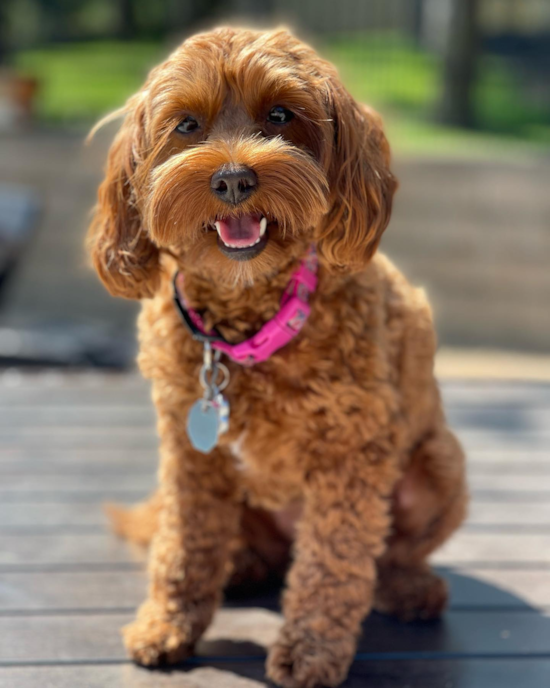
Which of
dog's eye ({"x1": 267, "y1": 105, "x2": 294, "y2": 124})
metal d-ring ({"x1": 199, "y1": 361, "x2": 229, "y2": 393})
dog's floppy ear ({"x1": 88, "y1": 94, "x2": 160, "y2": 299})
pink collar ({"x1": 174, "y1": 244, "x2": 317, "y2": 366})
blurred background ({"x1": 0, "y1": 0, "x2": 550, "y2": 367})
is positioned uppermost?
dog's eye ({"x1": 267, "y1": 105, "x2": 294, "y2": 124})

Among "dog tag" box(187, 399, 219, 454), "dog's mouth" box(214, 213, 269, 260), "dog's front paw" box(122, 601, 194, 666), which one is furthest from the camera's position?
"dog's front paw" box(122, 601, 194, 666)

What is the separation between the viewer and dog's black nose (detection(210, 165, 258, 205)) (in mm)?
1782

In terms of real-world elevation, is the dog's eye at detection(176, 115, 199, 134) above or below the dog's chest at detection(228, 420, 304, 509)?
above

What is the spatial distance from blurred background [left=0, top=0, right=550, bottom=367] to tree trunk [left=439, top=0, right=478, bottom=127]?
13 millimetres

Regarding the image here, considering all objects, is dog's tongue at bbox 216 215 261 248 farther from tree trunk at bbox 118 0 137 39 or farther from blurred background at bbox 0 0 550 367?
tree trunk at bbox 118 0 137 39

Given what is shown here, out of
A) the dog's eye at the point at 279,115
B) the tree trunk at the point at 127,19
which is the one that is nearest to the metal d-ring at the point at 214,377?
the dog's eye at the point at 279,115

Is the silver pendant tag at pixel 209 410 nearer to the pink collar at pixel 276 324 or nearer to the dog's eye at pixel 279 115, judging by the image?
the pink collar at pixel 276 324

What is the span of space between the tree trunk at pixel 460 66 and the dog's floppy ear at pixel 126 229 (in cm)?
923

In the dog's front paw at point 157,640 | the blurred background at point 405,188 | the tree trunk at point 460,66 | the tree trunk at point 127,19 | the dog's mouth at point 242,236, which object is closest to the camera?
the dog's mouth at point 242,236

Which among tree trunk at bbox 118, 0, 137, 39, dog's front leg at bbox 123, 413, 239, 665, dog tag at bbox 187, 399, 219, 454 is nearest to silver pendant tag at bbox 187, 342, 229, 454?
dog tag at bbox 187, 399, 219, 454

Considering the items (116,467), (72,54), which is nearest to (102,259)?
(116,467)

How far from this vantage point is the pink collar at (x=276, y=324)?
6.76 feet

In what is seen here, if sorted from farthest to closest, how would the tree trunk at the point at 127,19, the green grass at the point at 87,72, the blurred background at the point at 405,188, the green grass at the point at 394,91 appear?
1. the tree trunk at the point at 127,19
2. the green grass at the point at 87,72
3. the green grass at the point at 394,91
4. the blurred background at the point at 405,188

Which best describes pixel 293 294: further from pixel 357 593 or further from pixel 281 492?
pixel 357 593
